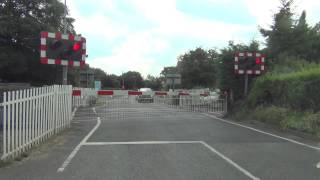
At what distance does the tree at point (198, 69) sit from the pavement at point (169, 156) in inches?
2074

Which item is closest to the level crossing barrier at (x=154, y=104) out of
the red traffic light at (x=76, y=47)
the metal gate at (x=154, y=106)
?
the metal gate at (x=154, y=106)

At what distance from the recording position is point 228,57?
28.0 meters

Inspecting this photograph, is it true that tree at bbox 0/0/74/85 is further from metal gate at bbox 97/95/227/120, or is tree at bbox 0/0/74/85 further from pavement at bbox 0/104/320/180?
pavement at bbox 0/104/320/180

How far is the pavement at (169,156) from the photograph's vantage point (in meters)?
9.70

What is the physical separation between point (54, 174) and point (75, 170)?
513mm

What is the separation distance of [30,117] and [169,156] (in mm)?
3482

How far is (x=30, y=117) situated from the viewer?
41.9ft

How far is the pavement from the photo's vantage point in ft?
31.8

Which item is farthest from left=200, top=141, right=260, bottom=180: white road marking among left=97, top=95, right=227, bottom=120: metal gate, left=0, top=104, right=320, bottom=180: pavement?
left=97, top=95, right=227, bottom=120: metal gate

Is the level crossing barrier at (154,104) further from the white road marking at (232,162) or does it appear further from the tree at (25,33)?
the tree at (25,33)

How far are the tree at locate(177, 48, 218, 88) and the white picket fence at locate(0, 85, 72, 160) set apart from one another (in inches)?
2116

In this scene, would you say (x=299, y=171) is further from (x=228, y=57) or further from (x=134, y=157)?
(x=228, y=57)

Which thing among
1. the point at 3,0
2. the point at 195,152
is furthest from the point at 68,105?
the point at 3,0

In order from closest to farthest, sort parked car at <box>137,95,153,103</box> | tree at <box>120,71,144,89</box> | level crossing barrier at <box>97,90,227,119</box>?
level crossing barrier at <box>97,90,227,119</box> < parked car at <box>137,95,153,103</box> < tree at <box>120,71,144,89</box>
